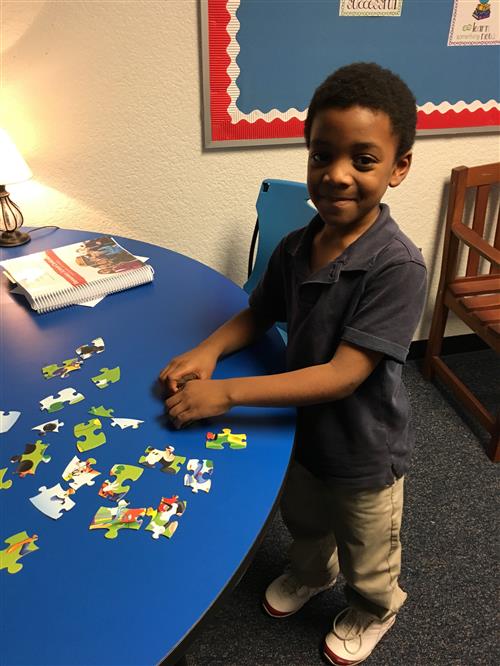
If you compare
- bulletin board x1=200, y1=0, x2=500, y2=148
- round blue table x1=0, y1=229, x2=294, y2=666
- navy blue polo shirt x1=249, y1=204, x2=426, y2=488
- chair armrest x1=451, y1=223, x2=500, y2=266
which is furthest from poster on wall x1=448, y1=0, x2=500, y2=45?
round blue table x1=0, y1=229, x2=294, y2=666

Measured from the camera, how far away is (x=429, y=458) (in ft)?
6.08

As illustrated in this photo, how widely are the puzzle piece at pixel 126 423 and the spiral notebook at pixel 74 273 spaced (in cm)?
43

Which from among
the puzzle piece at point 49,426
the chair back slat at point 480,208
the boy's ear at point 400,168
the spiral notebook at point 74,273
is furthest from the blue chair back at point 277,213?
the puzzle piece at point 49,426

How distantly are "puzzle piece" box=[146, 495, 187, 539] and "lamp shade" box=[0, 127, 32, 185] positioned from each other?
1.16 m

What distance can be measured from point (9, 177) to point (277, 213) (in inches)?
30.8

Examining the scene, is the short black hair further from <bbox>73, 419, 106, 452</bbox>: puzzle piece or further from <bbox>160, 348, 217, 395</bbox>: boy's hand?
<bbox>73, 419, 106, 452</bbox>: puzzle piece

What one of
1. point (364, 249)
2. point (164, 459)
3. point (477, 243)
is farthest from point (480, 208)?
point (164, 459)

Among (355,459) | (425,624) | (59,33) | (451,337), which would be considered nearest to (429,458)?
(425,624)

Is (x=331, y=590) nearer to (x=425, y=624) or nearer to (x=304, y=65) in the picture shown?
(x=425, y=624)

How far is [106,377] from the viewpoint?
919 mm

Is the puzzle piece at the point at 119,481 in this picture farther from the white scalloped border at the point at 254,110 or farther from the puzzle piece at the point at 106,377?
the white scalloped border at the point at 254,110

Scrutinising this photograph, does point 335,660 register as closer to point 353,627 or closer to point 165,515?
point 353,627

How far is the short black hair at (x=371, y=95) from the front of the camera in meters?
0.74

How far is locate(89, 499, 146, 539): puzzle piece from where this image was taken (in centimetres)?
65
